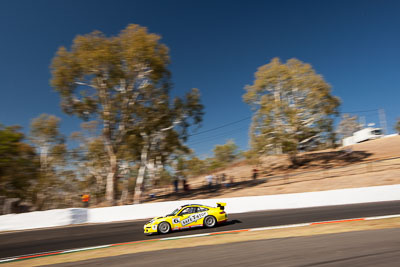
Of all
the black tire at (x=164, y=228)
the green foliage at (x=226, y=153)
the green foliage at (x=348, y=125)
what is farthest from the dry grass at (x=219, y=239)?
the green foliage at (x=348, y=125)

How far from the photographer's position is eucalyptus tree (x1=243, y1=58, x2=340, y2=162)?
1147 inches

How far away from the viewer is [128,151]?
91.6 ft

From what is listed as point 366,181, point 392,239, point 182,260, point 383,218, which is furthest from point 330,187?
point 182,260

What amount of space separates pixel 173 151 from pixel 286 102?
589 inches

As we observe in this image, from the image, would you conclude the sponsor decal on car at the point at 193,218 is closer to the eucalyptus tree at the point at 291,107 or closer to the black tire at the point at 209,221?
the black tire at the point at 209,221

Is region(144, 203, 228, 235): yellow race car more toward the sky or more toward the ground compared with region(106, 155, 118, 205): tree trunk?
more toward the ground

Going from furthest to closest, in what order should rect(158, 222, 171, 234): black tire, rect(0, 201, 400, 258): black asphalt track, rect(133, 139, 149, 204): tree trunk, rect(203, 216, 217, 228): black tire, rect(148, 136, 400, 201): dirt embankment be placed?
Answer: rect(133, 139, 149, 204): tree trunk, rect(148, 136, 400, 201): dirt embankment, rect(203, 216, 217, 228): black tire, rect(158, 222, 171, 234): black tire, rect(0, 201, 400, 258): black asphalt track

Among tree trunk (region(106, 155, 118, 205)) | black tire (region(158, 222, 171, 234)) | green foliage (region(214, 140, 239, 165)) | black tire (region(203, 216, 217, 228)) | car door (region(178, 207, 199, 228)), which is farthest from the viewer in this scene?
green foliage (region(214, 140, 239, 165))

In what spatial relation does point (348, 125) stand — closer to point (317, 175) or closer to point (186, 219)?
point (317, 175)

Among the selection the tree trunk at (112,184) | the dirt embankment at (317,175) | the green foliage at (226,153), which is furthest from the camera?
the green foliage at (226,153)

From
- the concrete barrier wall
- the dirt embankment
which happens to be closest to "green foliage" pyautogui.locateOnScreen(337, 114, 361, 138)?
the dirt embankment

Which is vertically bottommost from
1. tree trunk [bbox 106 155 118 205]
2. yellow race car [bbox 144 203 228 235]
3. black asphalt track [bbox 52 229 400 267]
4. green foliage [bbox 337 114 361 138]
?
black asphalt track [bbox 52 229 400 267]

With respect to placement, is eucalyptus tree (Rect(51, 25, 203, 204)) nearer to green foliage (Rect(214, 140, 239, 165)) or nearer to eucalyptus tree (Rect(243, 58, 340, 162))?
eucalyptus tree (Rect(243, 58, 340, 162))

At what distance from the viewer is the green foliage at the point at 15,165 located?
72.5ft
